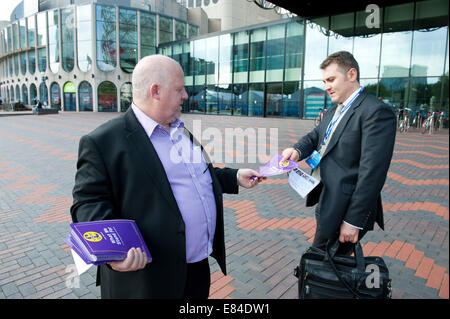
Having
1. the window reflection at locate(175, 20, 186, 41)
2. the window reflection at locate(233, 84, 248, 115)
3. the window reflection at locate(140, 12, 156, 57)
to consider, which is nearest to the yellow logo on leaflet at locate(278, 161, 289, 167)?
the window reflection at locate(233, 84, 248, 115)

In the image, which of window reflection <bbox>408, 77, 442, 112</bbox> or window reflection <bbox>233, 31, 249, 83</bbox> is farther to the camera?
window reflection <bbox>233, 31, 249, 83</bbox>

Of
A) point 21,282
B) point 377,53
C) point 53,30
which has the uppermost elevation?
point 53,30

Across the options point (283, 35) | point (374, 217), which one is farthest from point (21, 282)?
point (283, 35)

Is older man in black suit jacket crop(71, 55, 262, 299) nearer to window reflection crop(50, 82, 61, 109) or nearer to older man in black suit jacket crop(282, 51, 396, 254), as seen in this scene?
older man in black suit jacket crop(282, 51, 396, 254)

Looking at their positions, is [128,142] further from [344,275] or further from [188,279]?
[344,275]

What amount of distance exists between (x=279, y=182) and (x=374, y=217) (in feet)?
14.1

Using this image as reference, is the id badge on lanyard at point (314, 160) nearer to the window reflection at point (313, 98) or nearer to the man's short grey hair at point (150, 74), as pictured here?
the man's short grey hair at point (150, 74)

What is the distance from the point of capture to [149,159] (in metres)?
1.48

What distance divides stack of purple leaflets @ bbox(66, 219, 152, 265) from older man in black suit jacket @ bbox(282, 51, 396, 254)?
1.24m

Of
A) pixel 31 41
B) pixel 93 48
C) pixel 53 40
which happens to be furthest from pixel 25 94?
pixel 93 48

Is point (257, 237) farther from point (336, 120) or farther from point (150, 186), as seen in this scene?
point (150, 186)

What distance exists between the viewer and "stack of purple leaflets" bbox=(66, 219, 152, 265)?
4.00 feet

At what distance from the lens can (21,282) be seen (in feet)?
8.94

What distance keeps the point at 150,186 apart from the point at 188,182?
23 cm
